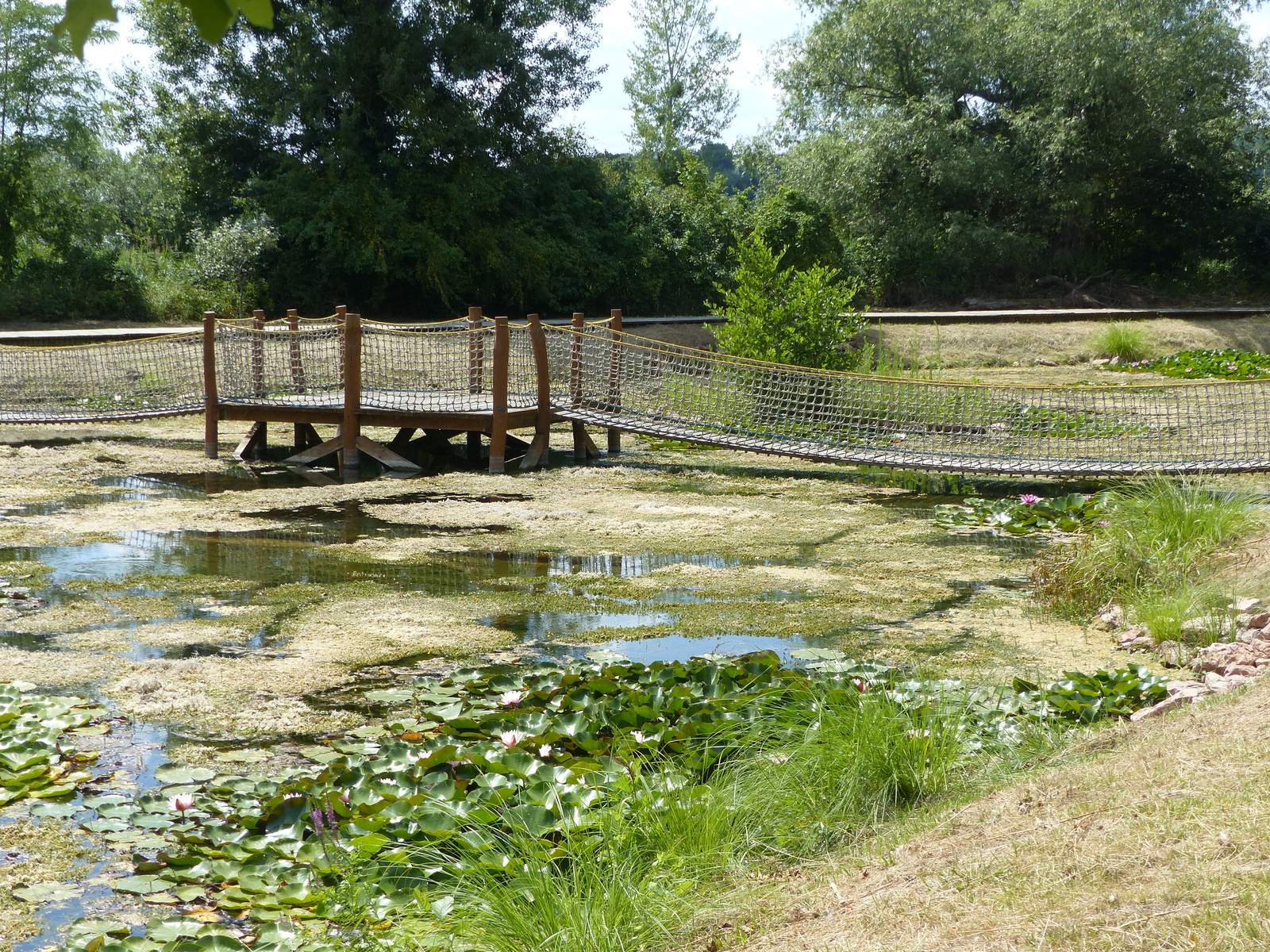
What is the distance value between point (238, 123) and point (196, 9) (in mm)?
21642

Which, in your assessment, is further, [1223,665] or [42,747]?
[1223,665]

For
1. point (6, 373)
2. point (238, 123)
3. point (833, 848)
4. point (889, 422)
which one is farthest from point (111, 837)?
point (238, 123)

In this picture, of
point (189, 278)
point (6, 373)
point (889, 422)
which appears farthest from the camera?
point (189, 278)

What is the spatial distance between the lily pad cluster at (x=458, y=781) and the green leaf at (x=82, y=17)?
1.70m

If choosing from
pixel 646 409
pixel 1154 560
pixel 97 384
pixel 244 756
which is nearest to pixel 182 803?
pixel 244 756

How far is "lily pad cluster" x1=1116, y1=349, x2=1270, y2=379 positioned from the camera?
14.8m

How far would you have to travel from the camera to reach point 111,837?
314cm

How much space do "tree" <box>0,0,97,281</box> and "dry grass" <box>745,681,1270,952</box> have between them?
21880mm

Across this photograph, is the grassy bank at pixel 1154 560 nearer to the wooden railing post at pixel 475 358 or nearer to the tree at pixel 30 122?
the wooden railing post at pixel 475 358

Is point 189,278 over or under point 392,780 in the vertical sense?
over

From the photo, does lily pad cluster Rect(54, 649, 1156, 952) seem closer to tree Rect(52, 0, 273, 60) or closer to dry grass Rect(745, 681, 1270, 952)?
dry grass Rect(745, 681, 1270, 952)

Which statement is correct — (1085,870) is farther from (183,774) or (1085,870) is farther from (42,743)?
(42,743)

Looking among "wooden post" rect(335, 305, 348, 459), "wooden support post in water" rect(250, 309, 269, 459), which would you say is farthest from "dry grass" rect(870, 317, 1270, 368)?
"wooden support post in water" rect(250, 309, 269, 459)

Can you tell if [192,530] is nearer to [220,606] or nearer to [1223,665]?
[220,606]
